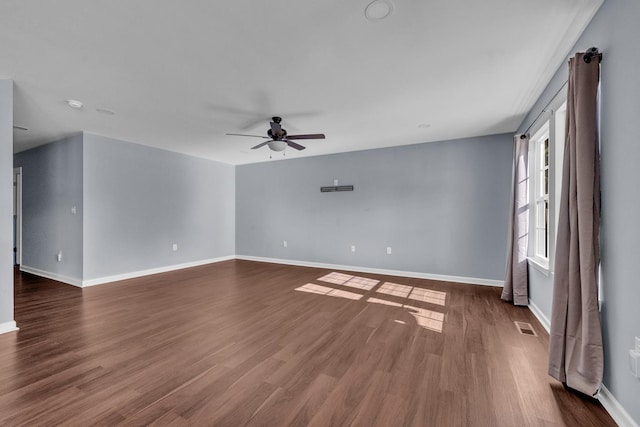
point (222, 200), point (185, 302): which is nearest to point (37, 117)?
point (185, 302)

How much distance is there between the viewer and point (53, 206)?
483 centimetres

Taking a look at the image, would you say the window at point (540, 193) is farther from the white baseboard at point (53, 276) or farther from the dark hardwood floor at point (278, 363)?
the white baseboard at point (53, 276)

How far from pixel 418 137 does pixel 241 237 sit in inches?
196

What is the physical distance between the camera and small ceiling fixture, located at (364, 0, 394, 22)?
5.54 ft

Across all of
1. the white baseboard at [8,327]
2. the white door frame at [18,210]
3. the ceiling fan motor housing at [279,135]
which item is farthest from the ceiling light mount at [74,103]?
the white door frame at [18,210]

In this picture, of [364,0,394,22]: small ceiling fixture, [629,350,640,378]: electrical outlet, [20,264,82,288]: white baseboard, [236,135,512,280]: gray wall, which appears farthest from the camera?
[236,135,512,280]: gray wall

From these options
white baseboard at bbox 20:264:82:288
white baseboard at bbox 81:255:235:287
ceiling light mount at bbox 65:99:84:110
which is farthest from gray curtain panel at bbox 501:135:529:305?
white baseboard at bbox 20:264:82:288

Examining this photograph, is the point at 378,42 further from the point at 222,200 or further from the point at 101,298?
the point at 222,200

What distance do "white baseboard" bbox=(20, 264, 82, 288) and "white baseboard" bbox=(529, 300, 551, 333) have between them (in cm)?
636

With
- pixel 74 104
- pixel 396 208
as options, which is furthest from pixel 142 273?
pixel 396 208

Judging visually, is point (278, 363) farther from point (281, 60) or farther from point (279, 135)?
point (279, 135)

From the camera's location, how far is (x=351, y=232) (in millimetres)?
5652

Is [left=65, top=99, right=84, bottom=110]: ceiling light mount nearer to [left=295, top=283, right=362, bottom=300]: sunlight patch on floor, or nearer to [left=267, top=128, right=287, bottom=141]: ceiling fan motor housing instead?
[left=267, top=128, right=287, bottom=141]: ceiling fan motor housing

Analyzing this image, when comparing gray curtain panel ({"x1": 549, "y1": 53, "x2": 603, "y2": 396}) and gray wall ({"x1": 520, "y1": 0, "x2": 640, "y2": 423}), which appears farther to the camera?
gray curtain panel ({"x1": 549, "y1": 53, "x2": 603, "y2": 396})
